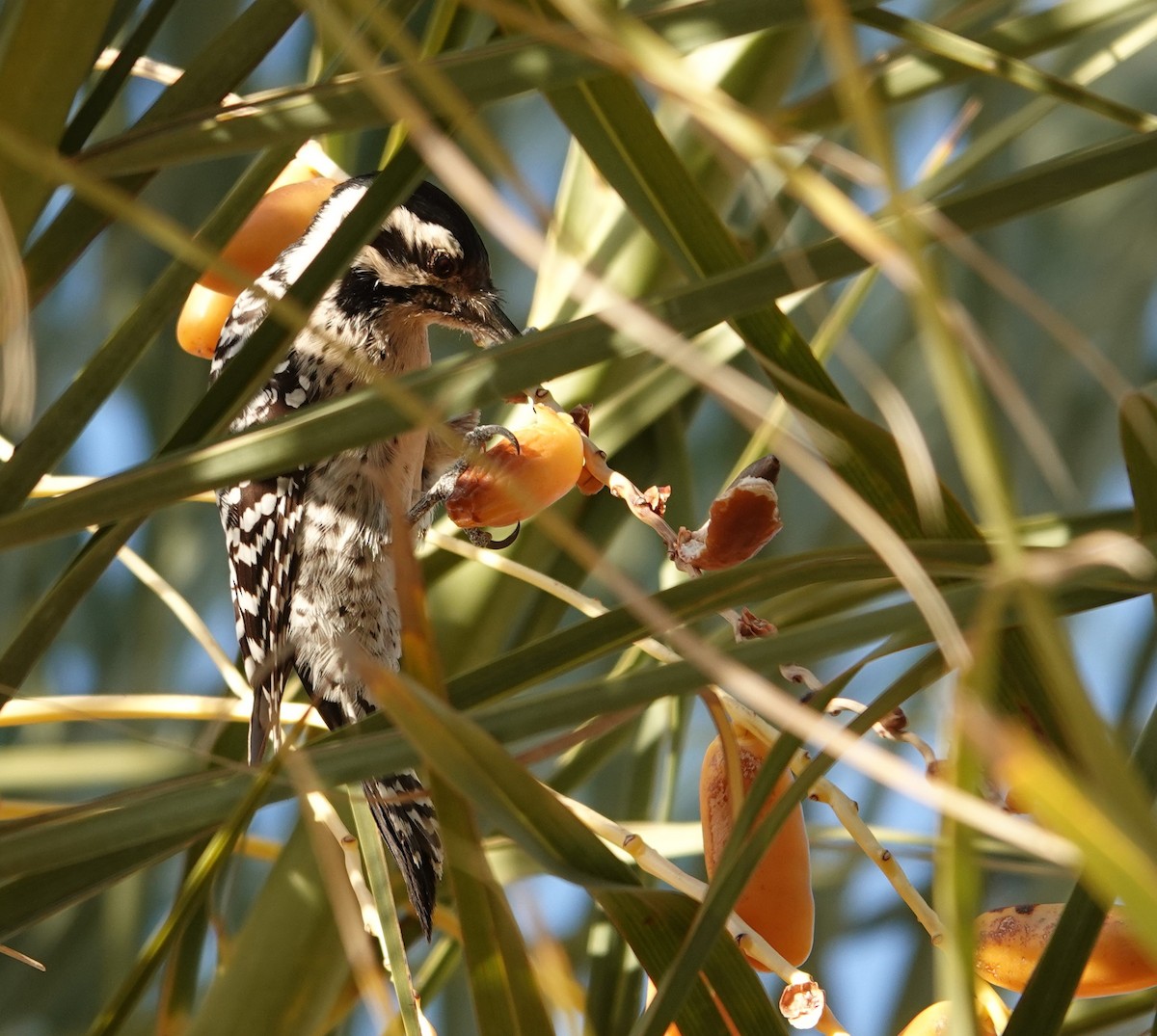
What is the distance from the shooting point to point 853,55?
0.19 metres

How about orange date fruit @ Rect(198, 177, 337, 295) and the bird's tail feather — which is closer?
orange date fruit @ Rect(198, 177, 337, 295)

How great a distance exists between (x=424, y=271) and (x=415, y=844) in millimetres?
492

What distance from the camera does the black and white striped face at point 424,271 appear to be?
1057 mm

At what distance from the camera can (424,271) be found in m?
1.10

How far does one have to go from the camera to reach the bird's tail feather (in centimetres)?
71

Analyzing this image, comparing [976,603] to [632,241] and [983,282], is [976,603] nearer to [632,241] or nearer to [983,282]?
[632,241]

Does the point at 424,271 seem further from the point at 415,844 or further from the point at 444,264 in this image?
the point at 415,844

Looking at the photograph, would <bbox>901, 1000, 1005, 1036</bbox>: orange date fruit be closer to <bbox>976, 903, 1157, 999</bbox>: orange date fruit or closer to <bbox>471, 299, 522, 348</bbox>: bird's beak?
<bbox>976, 903, 1157, 999</bbox>: orange date fruit

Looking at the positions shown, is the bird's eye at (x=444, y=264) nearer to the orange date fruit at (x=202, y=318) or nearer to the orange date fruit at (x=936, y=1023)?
the orange date fruit at (x=202, y=318)

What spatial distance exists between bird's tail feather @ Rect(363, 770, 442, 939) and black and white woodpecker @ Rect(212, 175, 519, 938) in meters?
0.15

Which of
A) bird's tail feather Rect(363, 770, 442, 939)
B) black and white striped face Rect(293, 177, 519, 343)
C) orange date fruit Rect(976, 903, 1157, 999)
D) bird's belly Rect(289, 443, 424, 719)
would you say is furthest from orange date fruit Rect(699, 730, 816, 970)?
bird's belly Rect(289, 443, 424, 719)

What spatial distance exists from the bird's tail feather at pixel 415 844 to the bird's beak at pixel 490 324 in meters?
0.33

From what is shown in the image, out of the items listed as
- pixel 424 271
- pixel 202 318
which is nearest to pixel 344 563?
pixel 424 271

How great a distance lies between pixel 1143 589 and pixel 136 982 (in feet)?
0.85
